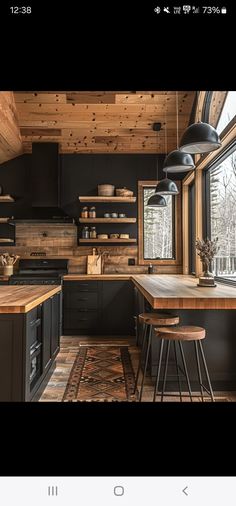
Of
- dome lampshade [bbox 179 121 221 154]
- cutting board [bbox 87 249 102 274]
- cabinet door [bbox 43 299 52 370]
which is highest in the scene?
dome lampshade [bbox 179 121 221 154]

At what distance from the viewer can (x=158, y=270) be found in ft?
17.6

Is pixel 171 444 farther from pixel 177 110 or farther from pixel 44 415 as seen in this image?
pixel 177 110

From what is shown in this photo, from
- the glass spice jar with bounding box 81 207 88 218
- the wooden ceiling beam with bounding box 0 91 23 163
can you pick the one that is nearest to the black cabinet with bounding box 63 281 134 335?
the glass spice jar with bounding box 81 207 88 218

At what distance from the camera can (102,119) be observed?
16.0 ft

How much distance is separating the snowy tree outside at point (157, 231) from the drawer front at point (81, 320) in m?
1.26

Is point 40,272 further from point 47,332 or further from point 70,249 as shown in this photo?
point 47,332

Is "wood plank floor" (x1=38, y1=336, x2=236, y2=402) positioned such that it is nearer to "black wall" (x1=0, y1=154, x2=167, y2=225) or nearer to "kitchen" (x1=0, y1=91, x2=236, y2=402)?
"kitchen" (x1=0, y1=91, x2=236, y2=402)

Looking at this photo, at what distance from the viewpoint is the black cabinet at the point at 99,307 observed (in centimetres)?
475

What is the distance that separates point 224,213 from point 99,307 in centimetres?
207

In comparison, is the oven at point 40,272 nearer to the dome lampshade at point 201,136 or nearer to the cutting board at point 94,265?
the cutting board at point 94,265

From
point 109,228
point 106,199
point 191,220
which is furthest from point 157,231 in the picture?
point 106,199

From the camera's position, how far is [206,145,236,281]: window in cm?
326

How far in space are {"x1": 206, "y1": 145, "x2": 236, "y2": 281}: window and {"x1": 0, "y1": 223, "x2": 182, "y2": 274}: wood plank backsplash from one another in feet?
5.09

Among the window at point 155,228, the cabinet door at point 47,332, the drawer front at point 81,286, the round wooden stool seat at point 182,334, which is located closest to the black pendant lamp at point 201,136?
the round wooden stool seat at point 182,334
